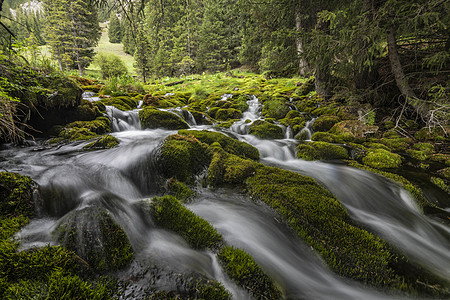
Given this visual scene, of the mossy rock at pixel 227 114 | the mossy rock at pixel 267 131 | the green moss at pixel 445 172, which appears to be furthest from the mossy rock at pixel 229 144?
the mossy rock at pixel 227 114

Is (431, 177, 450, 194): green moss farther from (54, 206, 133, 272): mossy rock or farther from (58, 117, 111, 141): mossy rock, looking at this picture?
(58, 117, 111, 141): mossy rock

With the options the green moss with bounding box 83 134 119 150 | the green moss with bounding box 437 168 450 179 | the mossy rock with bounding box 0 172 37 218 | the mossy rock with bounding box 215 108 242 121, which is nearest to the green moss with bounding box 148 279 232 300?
the mossy rock with bounding box 0 172 37 218

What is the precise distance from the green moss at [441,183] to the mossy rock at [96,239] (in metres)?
5.56

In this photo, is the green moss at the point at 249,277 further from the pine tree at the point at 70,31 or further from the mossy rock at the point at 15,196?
the pine tree at the point at 70,31

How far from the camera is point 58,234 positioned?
1.80m

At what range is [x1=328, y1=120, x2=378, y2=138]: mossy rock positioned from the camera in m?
6.47

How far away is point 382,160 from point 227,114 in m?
7.02

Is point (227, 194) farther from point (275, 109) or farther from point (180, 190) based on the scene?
point (275, 109)

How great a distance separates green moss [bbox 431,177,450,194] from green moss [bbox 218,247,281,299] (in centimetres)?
429

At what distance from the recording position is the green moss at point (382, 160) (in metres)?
4.57

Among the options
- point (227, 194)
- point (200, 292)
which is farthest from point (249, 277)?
point (227, 194)

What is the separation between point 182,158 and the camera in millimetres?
3779

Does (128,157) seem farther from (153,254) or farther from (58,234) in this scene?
(153,254)

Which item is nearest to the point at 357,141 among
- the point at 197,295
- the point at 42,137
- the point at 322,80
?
the point at 322,80
